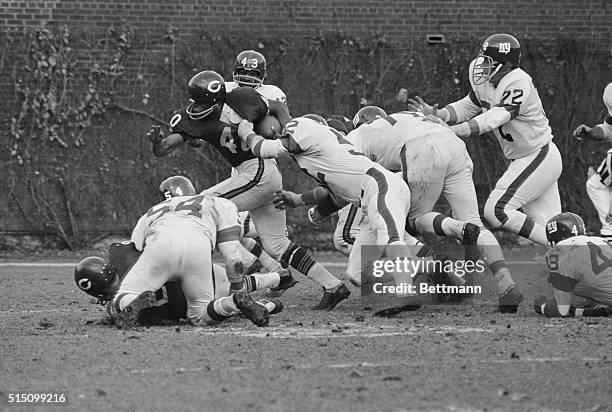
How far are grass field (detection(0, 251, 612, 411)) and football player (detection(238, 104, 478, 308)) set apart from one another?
0.61m

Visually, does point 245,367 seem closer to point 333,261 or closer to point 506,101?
point 506,101

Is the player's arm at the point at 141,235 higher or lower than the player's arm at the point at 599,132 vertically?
lower

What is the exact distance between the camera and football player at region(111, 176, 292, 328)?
7.83 m

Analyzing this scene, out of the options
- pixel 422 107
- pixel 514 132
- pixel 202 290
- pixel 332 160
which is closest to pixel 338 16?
pixel 422 107

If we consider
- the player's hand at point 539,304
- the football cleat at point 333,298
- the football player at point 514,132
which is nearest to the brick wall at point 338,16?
the football player at point 514,132

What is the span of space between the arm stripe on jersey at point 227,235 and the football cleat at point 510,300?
88.3 inches

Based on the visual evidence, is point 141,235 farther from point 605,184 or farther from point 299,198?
point 605,184

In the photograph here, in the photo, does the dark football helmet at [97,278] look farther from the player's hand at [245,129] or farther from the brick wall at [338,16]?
the brick wall at [338,16]

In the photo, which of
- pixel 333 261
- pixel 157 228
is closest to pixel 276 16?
pixel 333 261

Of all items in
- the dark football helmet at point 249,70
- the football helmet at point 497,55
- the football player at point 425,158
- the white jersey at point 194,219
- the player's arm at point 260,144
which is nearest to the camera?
the white jersey at point 194,219

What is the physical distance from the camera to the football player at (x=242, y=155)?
31.5 feet

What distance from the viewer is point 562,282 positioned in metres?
8.34

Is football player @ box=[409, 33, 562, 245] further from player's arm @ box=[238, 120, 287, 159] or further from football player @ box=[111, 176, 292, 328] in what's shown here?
football player @ box=[111, 176, 292, 328]

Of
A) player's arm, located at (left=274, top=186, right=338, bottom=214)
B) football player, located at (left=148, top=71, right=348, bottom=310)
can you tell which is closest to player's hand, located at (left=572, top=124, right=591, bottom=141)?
player's arm, located at (left=274, top=186, right=338, bottom=214)
